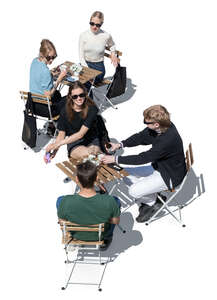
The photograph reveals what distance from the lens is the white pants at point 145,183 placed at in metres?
5.61

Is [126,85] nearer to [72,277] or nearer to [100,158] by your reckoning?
[100,158]

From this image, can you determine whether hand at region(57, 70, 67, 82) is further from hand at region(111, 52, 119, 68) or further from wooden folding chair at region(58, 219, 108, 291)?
wooden folding chair at region(58, 219, 108, 291)

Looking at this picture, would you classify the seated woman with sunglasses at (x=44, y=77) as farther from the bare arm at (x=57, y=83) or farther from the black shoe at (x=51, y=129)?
the black shoe at (x=51, y=129)

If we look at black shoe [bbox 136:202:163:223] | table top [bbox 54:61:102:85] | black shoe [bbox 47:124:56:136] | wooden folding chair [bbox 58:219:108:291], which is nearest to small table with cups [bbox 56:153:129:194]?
black shoe [bbox 136:202:163:223]

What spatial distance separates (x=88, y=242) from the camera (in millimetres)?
4848

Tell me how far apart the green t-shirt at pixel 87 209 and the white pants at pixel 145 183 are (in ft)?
3.40

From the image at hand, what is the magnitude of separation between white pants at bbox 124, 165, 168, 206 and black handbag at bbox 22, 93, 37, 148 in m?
1.91

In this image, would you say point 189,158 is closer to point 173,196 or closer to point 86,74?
point 173,196

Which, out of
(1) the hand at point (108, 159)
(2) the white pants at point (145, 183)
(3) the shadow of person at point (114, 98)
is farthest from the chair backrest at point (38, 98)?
(2) the white pants at point (145, 183)

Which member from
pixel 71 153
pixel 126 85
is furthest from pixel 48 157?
pixel 126 85

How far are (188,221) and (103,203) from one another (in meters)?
1.85

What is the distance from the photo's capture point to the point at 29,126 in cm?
698

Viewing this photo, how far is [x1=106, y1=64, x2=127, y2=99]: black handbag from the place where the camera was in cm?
781

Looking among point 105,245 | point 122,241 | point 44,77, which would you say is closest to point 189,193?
point 122,241
